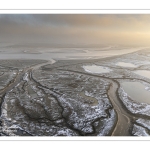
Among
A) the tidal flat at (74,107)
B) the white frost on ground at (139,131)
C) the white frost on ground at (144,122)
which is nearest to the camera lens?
the white frost on ground at (139,131)

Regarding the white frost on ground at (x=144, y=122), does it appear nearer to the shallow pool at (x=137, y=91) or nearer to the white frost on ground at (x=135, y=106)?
the white frost on ground at (x=135, y=106)

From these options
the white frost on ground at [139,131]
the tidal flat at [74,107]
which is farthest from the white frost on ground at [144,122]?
the white frost on ground at [139,131]

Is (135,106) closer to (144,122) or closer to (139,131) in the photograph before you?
(144,122)

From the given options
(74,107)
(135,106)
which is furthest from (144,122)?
(74,107)

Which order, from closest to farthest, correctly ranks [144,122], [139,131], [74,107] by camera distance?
1. [139,131]
2. [144,122]
3. [74,107]

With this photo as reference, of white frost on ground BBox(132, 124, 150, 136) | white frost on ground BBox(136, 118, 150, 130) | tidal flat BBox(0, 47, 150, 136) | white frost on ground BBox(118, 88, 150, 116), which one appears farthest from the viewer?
white frost on ground BBox(118, 88, 150, 116)

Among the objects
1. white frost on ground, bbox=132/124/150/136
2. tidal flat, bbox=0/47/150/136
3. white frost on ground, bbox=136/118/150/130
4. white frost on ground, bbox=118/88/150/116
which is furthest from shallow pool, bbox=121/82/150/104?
white frost on ground, bbox=132/124/150/136

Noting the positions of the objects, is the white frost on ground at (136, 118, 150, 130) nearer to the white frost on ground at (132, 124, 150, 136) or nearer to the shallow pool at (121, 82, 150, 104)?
the white frost on ground at (132, 124, 150, 136)

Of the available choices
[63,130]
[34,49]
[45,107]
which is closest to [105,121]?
[63,130]
